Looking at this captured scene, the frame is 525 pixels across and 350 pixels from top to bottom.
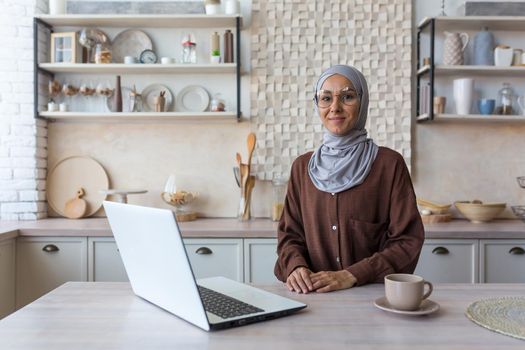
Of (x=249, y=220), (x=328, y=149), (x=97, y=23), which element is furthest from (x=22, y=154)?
(x=328, y=149)

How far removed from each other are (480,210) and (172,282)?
249 centimetres

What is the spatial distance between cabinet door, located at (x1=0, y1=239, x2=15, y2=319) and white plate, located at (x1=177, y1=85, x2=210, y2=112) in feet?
4.35

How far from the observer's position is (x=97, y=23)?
10.8 feet

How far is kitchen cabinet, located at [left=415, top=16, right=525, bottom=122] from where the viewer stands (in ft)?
10.2

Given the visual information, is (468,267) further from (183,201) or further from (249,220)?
(183,201)

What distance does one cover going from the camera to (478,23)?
322cm

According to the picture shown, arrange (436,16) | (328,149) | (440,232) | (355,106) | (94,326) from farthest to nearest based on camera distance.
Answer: (436,16) → (440,232) → (328,149) → (355,106) → (94,326)

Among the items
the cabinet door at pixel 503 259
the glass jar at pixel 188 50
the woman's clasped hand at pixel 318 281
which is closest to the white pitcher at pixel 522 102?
the cabinet door at pixel 503 259

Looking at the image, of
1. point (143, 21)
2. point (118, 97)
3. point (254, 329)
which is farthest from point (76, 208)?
point (254, 329)

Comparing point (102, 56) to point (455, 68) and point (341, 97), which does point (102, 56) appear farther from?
point (455, 68)

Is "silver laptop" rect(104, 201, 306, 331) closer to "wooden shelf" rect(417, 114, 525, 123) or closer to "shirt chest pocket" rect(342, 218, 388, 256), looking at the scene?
"shirt chest pocket" rect(342, 218, 388, 256)

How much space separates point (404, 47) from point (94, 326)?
280 cm

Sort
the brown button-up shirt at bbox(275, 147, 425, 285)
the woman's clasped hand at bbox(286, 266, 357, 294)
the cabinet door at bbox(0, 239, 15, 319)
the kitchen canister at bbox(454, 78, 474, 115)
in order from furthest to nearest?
the kitchen canister at bbox(454, 78, 474, 115) < the cabinet door at bbox(0, 239, 15, 319) < the brown button-up shirt at bbox(275, 147, 425, 285) < the woman's clasped hand at bbox(286, 266, 357, 294)

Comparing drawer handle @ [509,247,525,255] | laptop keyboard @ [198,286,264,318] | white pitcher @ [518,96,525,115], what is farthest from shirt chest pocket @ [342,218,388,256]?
white pitcher @ [518,96,525,115]
